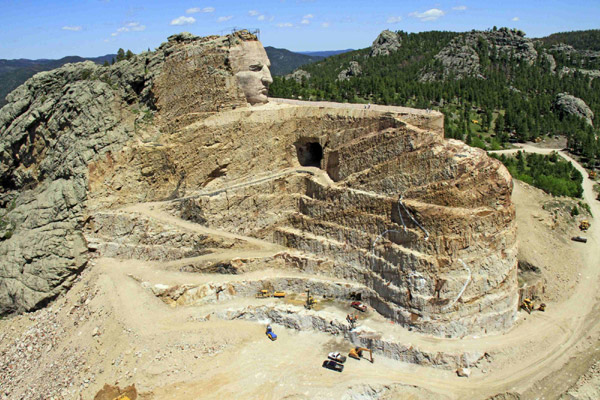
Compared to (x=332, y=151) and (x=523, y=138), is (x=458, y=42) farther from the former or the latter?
(x=332, y=151)

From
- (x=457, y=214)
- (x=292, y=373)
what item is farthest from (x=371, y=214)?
(x=292, y=373)

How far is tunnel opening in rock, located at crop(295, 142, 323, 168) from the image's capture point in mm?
32062

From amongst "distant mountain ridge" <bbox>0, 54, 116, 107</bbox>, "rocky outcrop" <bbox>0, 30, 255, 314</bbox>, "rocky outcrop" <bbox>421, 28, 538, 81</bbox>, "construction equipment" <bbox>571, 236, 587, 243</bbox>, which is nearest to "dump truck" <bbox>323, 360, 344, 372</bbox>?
"rocky outcrop" <bbox>0, 30, 255, 314</bbox>

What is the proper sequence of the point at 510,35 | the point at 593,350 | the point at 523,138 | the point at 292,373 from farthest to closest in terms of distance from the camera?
1. the point at 510,35
2. the point at 523,138
3. the point at 593,350
4. the point at 292,373

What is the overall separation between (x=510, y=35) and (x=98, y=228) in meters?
96.7

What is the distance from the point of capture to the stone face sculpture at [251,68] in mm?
31062

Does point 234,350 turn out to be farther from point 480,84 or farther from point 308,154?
point 480,84

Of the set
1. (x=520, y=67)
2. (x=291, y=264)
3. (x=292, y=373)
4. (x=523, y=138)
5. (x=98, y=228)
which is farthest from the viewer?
(x=520, y=67)

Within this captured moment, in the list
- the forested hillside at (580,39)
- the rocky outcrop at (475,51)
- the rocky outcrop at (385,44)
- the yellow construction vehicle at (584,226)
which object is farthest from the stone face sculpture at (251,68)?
the forested hillside at (580,39)

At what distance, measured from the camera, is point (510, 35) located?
98.9 meters

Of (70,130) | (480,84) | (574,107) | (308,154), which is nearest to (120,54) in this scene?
(70,130)

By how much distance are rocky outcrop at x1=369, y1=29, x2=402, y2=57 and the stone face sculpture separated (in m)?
75.4

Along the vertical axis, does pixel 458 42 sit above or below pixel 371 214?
above

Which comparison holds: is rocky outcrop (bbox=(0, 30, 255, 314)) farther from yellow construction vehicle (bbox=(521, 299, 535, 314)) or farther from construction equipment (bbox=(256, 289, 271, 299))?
yellow construction vehicle (bbox=(521, 299, 535, 314))
